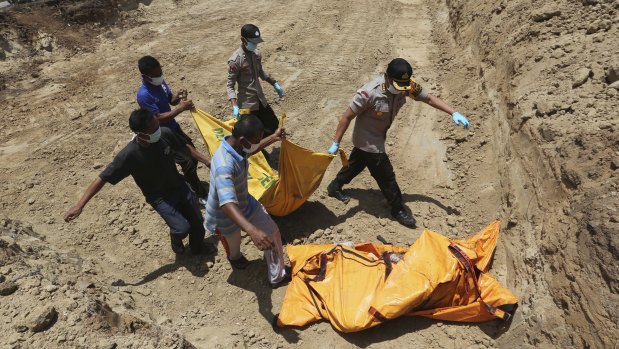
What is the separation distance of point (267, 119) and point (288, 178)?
1.38m

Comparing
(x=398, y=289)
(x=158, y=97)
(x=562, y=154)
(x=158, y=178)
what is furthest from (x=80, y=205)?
(x=562, y=154)

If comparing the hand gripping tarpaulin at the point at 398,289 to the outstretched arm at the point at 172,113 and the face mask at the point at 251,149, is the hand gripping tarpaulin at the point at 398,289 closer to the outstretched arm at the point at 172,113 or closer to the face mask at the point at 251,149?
the face mask at the point at 251,149

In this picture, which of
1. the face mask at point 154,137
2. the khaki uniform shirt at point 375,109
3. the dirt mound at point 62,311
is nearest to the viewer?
the dirt mound at point 62,311

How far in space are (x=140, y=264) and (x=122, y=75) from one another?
16.3ft

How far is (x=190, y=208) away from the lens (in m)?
4.06

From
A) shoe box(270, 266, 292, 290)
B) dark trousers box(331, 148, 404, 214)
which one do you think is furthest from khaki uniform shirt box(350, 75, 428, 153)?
shoe box(270, 266, 292, 290)

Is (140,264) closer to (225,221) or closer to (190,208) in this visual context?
(190,208)

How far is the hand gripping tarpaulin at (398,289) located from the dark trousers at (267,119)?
88.7 inches

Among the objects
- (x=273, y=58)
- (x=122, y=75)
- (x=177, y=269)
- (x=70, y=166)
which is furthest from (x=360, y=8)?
(x=177, y=269)

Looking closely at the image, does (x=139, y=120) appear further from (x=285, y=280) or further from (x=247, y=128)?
(x=285, y=280)

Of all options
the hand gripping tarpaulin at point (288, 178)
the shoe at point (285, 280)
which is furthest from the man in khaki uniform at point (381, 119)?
the shoe at point (285, 280)

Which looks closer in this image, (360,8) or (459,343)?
(459,343)

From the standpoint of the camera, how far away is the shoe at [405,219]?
14.9 ft

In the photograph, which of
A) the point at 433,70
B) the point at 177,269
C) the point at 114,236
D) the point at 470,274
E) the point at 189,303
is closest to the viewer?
the point at 470,274
